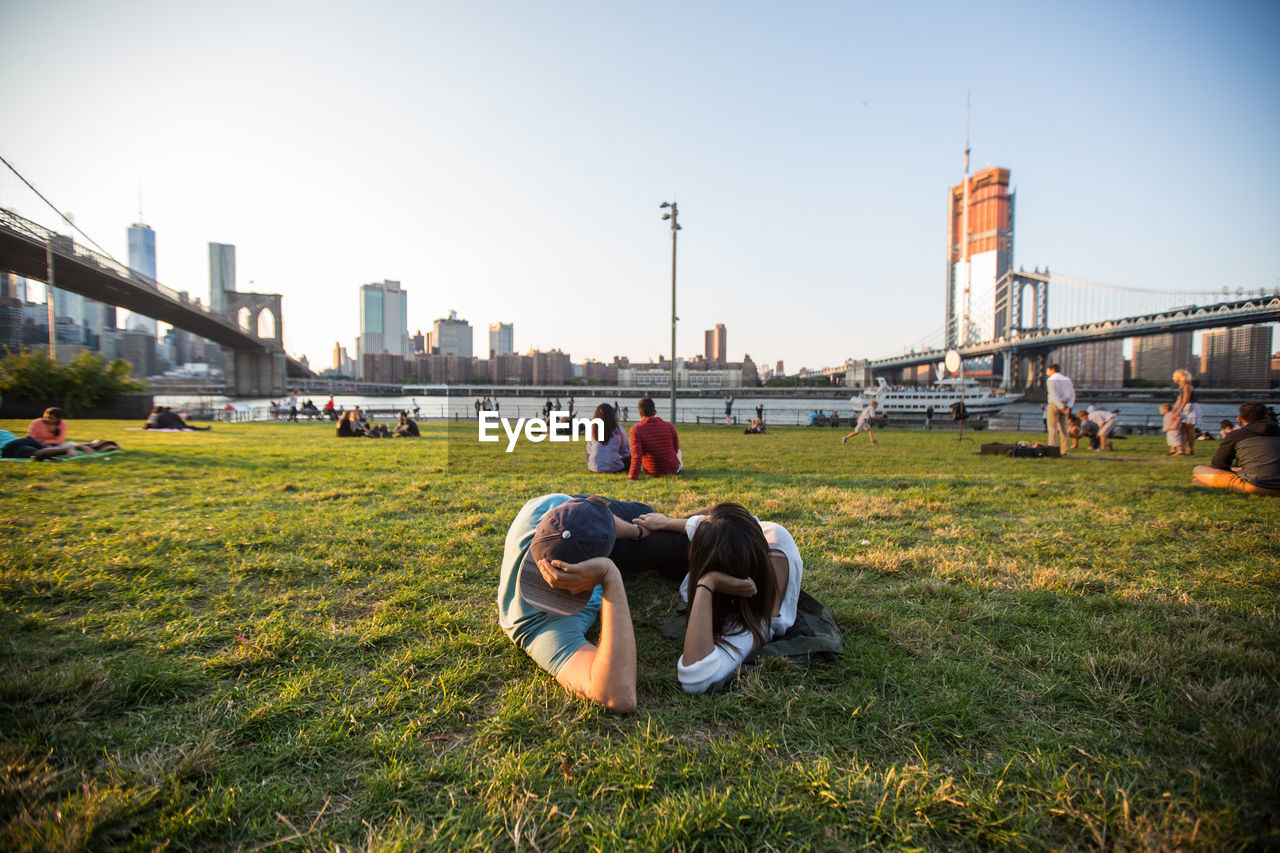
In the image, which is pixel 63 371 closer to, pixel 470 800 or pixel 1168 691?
pixel 470 800

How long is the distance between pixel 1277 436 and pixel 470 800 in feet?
31.3

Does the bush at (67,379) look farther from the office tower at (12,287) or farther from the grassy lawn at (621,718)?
the grassy lawn at (621,718)

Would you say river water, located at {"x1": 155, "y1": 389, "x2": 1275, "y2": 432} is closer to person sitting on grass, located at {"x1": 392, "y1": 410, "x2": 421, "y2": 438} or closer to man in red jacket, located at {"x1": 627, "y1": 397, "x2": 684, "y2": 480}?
person sitting on grass, located at {"x1": 392, "y1": 410, "x2": 421, "y2": 438}

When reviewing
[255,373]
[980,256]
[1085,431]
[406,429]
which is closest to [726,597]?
[1085,431]

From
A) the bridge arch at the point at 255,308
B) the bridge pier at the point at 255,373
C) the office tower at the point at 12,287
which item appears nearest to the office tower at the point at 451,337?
the bridge arch at the point at 255,308

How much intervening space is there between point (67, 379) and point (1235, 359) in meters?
105

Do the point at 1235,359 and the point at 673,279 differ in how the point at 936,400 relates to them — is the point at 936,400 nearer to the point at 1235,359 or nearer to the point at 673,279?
the point at 673,279

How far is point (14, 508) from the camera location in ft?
17.9

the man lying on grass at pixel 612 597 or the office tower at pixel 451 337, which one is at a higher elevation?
the office tower at pixel 451 337

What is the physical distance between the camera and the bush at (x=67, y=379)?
68.1 feet

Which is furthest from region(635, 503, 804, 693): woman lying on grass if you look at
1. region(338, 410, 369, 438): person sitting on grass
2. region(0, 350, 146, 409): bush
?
region(0, 350, 146, 409): bush

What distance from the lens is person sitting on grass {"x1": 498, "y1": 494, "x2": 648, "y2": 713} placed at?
215 cm

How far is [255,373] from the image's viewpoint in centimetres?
5612

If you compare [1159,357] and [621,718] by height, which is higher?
[1159,357]
